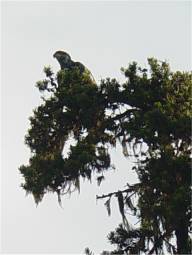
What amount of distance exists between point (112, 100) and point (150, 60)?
1766 mm

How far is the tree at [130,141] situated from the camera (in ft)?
66.5

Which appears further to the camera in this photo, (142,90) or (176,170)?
(142,90)

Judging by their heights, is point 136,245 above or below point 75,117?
below

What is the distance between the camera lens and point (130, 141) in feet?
72.9

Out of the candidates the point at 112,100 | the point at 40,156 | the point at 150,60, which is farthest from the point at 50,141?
the point at 150,60

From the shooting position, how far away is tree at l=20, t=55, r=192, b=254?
20281 mm

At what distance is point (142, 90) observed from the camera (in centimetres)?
2241

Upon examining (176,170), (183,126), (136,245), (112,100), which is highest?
(112,100)

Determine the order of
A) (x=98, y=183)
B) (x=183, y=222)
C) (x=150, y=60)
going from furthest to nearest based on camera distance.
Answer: (x=150, y=60)
(x=98, y=183)
(x=183, y=222)

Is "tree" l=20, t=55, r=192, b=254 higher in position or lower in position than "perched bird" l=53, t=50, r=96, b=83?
lower

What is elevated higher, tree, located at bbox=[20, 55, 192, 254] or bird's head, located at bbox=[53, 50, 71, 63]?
bird's head, located at bbox=[53, 50, 71, 63]

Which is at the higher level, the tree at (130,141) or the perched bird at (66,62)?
the perched bird at (66,62)

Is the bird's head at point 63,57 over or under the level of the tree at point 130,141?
over

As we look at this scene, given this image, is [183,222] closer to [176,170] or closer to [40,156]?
[176,170]
